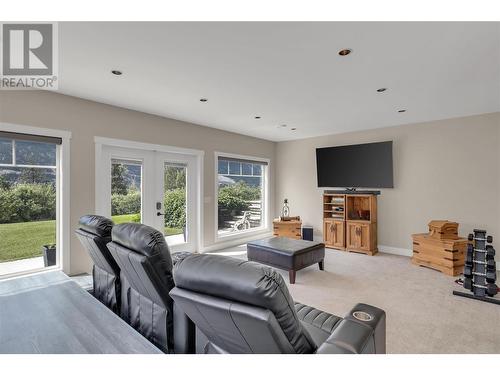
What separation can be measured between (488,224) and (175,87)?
526 cm

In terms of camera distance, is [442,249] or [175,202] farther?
[175,202]

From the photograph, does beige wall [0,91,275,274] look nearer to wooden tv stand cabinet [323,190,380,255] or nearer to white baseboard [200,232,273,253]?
white baseboard [200,232,273,253]

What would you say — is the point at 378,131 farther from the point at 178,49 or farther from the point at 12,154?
the point at 12,154

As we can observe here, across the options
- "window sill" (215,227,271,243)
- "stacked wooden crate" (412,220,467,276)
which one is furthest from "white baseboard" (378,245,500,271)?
"window sill" (215,227,271,243)

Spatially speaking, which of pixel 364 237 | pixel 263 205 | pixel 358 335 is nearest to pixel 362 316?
pixel 358 335

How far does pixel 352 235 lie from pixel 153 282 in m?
4.62

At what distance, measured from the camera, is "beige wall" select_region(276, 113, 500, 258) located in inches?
167

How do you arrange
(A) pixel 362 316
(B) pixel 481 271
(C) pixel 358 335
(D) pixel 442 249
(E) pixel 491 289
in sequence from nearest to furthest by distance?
(C) pixel 358 335 < (A) pixel 362 316 < (E) pixel 491 289 < (B) pixel 481 271 < (D) pixel 442 249

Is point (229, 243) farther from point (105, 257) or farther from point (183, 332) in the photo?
point (183, 332)

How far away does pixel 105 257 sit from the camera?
2.17 metres

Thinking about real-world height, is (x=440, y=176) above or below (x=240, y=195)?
above

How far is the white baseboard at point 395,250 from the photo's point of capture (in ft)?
16.5

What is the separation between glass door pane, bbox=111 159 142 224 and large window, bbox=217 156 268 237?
1.75 meters

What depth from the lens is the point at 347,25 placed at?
1.94m
